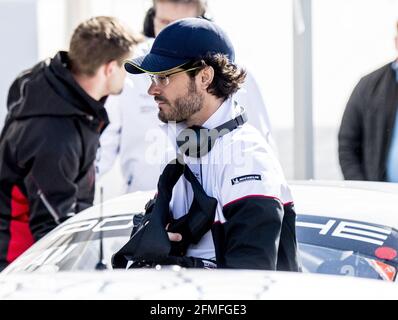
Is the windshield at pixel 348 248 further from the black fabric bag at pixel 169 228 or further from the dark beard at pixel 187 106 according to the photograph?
the dark beard at pixel 187 106

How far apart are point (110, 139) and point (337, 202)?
1886mm

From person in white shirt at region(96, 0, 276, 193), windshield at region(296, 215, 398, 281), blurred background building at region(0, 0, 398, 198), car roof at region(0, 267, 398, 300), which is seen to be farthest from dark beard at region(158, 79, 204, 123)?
blurred background building at region(0, 0, 398, 198)

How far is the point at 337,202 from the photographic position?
3387 mm

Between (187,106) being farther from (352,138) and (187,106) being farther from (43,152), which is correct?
(352,138)

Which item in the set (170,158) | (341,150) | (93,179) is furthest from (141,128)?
(170,158)

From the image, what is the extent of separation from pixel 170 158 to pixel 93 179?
1.20 m

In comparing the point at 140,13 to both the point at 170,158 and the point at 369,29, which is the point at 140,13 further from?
the point at 170,158

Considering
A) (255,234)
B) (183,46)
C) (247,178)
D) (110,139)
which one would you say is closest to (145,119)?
(110,139)

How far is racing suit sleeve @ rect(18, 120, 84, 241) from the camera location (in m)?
4.06

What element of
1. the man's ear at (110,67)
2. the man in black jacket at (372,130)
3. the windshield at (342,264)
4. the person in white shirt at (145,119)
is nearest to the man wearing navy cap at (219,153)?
the windshield at (342,264)

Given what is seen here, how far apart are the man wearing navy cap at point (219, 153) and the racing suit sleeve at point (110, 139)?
5.59ft

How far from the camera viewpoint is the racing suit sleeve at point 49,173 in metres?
4.06

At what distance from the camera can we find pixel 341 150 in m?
5.35
